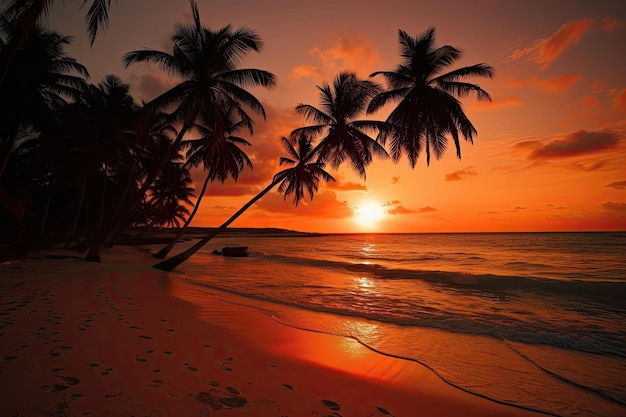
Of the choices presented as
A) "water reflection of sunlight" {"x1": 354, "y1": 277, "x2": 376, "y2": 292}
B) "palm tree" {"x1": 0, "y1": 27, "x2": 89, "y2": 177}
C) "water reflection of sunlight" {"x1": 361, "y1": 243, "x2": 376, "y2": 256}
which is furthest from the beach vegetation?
"water reflection of sunlight" {"x1": 361, "y1": 243, "x2": 376, "y2": 256}

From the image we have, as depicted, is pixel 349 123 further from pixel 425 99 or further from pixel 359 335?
pixel 359 335

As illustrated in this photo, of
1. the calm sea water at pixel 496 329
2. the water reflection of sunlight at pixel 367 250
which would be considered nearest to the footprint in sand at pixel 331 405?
the calm sea water at pixel 496 329

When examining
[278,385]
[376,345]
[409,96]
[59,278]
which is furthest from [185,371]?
[409,96]

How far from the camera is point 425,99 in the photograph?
1466cm

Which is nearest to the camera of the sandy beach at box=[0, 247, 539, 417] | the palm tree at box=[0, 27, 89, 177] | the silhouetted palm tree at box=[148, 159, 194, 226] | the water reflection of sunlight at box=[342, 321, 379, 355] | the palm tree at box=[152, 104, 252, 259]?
the sandy beach at box=[0, 247, 539, 417]

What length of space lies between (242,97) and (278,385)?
42.9 feet

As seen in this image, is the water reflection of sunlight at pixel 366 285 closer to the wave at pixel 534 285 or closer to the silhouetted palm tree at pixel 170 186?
the wave at pixel 534 285

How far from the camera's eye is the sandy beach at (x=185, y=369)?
2484 mm

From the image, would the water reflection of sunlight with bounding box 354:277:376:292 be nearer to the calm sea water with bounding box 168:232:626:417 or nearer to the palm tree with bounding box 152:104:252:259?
the calm sea water with bounding box 168:232:626:417

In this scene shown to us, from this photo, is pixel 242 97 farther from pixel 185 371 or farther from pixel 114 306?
pixel 185 371

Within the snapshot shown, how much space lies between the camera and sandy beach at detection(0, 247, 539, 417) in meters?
2.48

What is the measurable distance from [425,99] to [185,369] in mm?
15908

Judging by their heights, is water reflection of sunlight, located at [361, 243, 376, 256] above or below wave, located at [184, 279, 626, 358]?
above

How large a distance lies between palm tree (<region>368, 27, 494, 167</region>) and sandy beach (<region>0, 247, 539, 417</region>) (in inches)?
503
